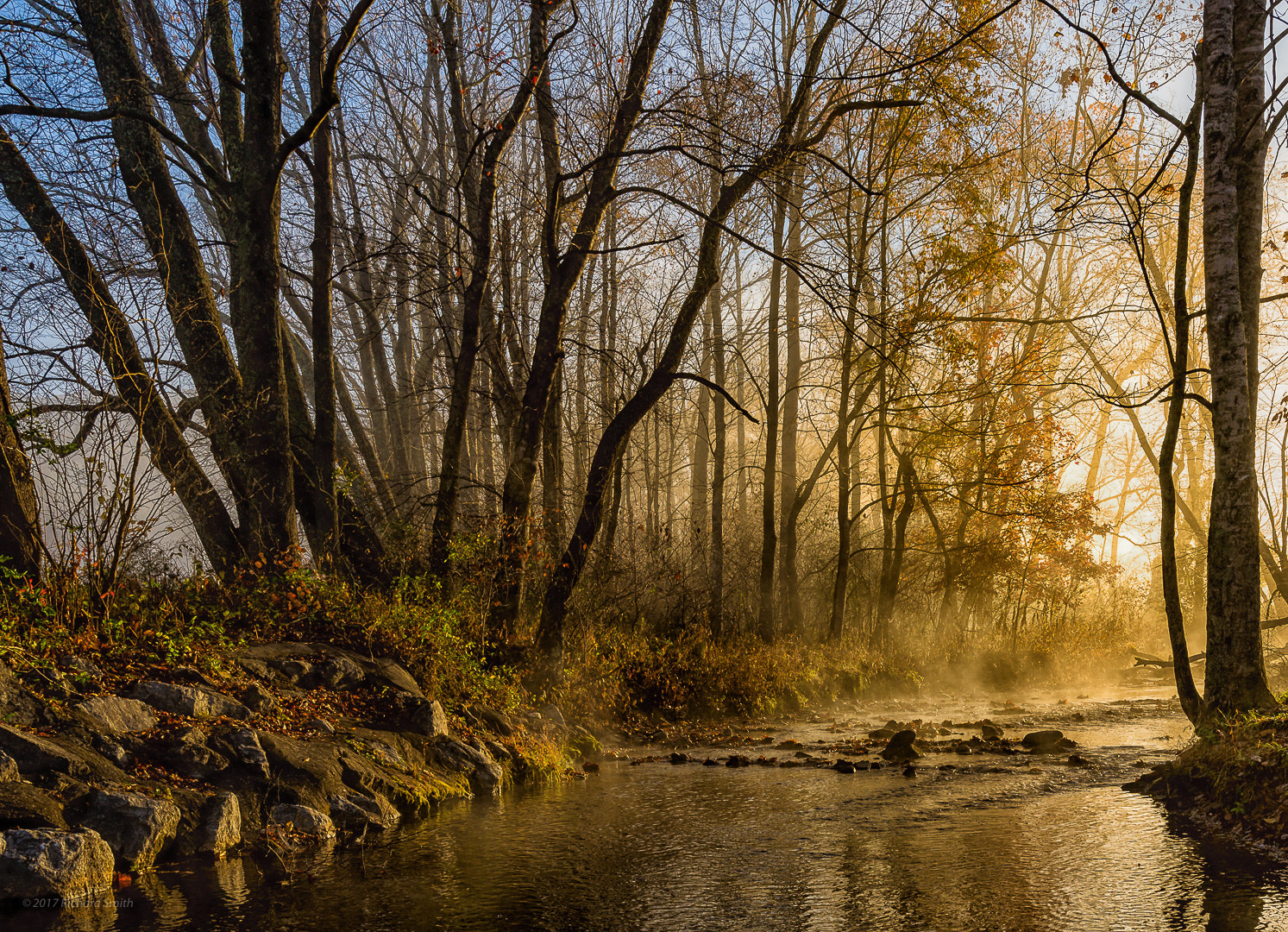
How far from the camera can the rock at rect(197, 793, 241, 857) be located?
19.4 feet

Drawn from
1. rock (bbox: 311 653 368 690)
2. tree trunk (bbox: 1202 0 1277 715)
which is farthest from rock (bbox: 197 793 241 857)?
tree trunk (bbox: 1202 0 1277 715)

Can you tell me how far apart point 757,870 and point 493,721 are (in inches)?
173

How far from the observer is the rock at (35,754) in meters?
5.32

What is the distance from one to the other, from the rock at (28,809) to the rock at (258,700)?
2.05 meters

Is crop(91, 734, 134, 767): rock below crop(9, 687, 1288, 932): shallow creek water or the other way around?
the other way around

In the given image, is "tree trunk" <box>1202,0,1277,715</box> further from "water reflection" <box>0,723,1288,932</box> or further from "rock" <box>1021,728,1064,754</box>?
"rock" <box>1021,728,1064,754</box>

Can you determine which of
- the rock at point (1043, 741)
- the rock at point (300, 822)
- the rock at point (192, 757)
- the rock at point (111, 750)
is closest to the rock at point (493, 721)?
the rock at point (300, 822)

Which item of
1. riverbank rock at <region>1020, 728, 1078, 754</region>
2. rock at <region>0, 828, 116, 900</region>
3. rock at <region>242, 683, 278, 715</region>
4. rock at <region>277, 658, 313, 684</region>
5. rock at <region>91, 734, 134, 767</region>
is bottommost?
riverbank rock at <region>1020, 728, 1078, 754</region>

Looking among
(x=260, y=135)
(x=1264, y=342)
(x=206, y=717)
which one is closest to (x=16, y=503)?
(x=206, y=717)

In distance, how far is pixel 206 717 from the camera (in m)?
6.76

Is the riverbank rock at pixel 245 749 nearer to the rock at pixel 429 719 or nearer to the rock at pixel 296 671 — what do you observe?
the rock at pixel 296 671

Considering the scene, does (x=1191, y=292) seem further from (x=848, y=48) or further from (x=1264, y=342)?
(x=848, y=48)

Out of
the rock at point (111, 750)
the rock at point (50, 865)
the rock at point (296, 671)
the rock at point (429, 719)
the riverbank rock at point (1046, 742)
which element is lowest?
the riverbank rock at point (1046, 742)

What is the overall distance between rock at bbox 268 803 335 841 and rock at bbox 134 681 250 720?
927 mm
